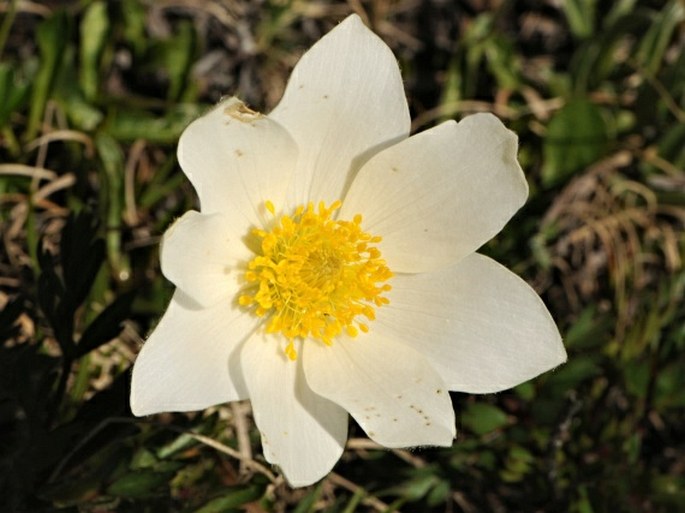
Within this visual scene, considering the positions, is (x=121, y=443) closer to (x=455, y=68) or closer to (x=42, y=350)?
(x=42, y=350)

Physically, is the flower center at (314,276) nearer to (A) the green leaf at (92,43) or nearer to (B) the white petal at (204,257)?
(B) the white petal at (204,257)

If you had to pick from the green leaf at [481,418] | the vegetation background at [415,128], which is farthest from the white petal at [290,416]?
the green leaf at [481,418]

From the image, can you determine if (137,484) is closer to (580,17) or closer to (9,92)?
(9,92)

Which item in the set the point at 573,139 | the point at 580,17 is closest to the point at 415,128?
the point at 573,139

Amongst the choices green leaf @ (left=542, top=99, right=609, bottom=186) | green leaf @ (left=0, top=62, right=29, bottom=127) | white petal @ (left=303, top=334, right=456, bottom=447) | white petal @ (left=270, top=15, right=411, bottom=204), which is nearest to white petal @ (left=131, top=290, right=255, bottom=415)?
white petal @ (left=303, top=334, right=456, bottom=447)

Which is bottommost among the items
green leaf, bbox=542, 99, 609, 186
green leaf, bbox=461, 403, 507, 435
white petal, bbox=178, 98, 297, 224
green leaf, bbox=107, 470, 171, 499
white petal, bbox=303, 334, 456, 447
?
green leaf, bbox=461, 403, 507, 435

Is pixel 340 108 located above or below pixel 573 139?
above

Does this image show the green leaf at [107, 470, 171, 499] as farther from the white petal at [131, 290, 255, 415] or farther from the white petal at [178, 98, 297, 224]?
the white petal at [178, 98, 297, 224]

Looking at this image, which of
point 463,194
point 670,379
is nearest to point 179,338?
point 463,194

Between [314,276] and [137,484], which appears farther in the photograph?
[314,276]
